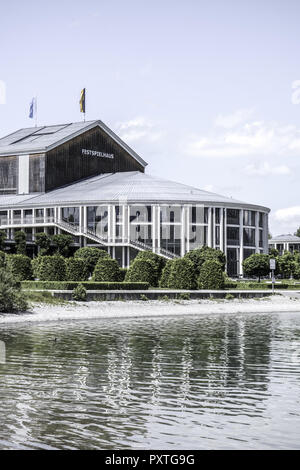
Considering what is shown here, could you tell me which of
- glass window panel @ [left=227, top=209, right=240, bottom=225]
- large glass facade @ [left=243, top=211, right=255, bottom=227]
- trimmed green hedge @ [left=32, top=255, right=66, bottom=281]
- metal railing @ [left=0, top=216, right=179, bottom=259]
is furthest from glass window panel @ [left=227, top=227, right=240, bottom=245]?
trimmed green hedge @ [left=32, top=255, right=66, bottom=281]

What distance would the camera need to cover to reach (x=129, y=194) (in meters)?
94.9

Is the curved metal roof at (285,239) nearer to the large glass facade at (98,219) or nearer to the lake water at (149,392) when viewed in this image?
the large glass facade at (98,219)

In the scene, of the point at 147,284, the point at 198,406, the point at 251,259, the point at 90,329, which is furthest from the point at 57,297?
the point at 251,259

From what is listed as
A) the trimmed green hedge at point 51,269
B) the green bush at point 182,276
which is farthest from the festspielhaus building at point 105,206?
the trimmed green hedge at point 51,269

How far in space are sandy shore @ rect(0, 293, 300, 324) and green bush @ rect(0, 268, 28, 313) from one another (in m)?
0.71

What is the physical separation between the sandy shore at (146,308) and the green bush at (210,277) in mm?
3446

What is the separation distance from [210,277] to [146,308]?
13.5m

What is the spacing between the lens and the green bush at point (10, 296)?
3975 cm

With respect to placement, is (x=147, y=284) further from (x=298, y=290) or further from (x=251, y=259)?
(x=251, y=259)

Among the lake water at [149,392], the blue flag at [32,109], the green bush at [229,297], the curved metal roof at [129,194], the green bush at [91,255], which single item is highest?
the blue flag at [32,109]

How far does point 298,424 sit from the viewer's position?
13.3 metres

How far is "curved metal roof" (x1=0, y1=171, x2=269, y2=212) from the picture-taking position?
3681 inches

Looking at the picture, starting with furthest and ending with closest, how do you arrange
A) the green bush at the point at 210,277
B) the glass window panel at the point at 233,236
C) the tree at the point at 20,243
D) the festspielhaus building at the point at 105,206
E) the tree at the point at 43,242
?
the glass window panel at the point at 233,236 → the festspielhaus building at the point at 105,206 → the tree at the point at 20,243 → the tree at the point at 43,242 → the green bush at the point at 210,277

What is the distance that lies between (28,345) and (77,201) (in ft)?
228
